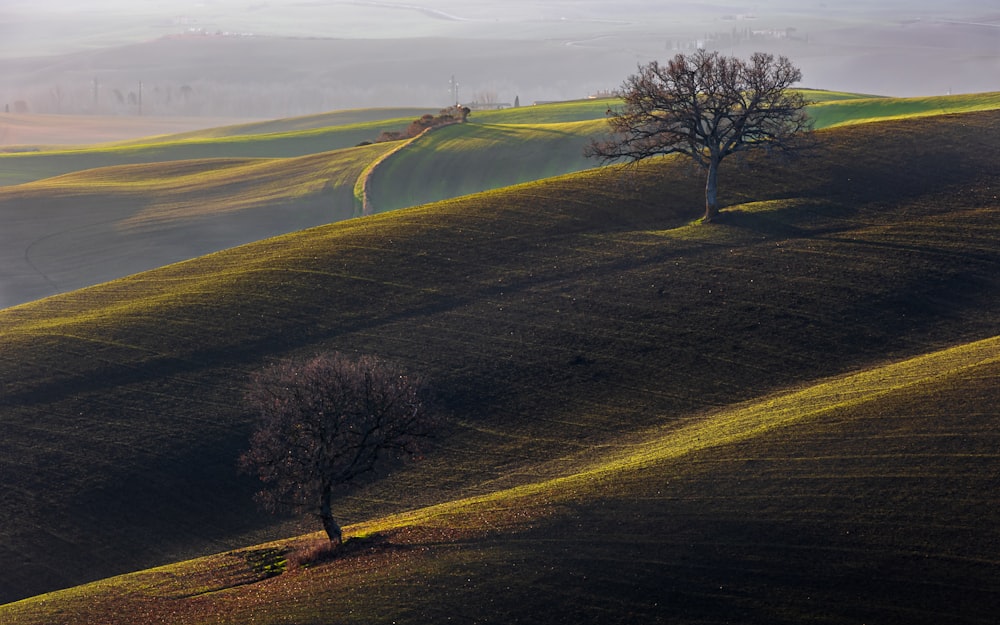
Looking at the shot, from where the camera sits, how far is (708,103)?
67.8 metres

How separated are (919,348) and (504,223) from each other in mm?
27879

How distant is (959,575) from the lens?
29797 mm

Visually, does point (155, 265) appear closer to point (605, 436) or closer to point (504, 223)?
point (504, 223)

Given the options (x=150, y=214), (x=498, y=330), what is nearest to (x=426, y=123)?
(x=150, y=214)

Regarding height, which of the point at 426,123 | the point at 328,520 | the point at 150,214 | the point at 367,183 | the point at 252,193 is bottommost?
the point at 328,520

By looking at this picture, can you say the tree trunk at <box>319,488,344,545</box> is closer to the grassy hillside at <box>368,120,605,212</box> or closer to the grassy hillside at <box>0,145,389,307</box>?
the grassy hillside at <box>0,145,389,307</box>

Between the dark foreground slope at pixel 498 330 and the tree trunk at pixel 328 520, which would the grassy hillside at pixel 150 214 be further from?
the tree trunk at pixel 328 520

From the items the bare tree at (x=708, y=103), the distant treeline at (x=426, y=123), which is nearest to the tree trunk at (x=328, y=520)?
the bare tree at (x=708, y=103)

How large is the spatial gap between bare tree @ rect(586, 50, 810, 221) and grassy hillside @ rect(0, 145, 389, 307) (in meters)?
40.9

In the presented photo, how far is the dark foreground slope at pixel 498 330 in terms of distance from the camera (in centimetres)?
4156

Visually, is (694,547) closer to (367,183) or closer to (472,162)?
(367,183)

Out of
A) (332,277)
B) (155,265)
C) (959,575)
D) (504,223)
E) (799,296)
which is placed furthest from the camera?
(155,265)

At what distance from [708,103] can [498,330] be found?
24266 mm

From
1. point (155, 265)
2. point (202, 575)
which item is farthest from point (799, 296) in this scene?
point (155, 265)
